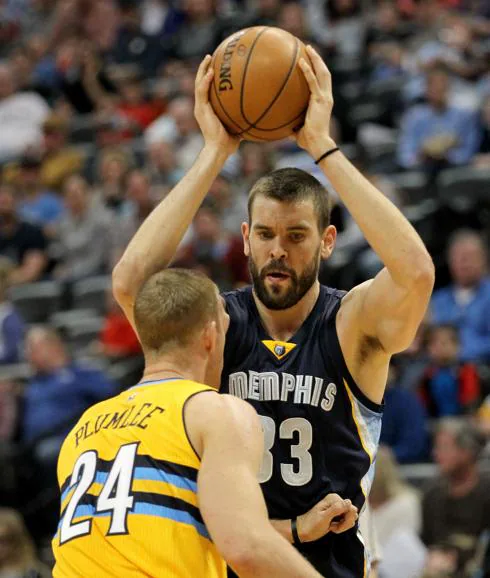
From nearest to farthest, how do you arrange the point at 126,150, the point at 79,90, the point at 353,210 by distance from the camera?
1. the point at 353,210
2. the point at 126,150
3. the point at 79,90

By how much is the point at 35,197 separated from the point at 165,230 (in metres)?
10.4

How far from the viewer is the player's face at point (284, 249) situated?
4.80m

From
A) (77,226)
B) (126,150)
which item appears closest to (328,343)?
(77,226)

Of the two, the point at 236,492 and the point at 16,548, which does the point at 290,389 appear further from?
the point at 16,548

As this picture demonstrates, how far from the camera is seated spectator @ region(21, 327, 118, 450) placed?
34.0 feet

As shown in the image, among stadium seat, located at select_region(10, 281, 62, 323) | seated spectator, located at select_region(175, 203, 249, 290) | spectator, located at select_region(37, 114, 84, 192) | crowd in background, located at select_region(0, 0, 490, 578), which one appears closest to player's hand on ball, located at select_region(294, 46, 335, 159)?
crowd in background, located at select_region(0, 0, 490, 578)

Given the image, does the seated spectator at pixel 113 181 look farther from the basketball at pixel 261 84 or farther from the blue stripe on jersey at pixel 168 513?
the blue stripe on jersey at pixel 168 513

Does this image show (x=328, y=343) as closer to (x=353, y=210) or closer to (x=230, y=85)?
(x=353, y=210)

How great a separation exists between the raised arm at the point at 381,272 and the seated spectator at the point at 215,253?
18.8ft

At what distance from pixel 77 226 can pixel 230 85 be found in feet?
29.8

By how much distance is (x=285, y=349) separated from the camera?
4898mm

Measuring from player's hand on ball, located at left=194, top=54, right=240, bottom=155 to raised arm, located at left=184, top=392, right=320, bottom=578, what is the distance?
133 cm

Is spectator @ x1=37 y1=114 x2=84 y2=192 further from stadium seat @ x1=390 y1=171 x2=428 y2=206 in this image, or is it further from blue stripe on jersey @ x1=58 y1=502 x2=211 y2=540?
blue stripe on jersey @ x1=58 y1=502 x2=211 y2=540

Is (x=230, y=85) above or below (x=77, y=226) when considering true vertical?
above
